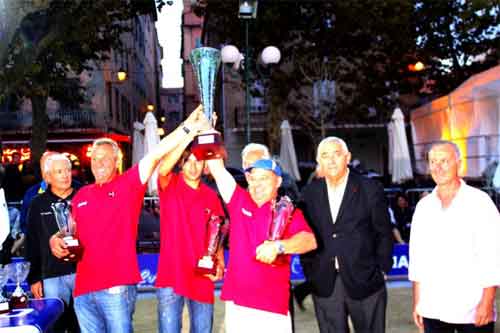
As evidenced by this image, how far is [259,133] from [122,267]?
21.9 meters

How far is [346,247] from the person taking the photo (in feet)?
12.2

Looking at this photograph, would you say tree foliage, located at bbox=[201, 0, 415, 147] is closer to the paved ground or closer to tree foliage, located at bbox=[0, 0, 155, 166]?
tree foliage, located at bbox=[0, 0, 155, 166]

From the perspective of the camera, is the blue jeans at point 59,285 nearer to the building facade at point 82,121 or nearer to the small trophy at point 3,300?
the small trophy at point 3,300

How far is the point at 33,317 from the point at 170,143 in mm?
1273

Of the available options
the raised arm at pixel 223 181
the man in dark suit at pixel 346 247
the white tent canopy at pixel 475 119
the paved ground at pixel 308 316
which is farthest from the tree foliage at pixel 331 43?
the raised arm at pixel 223 181

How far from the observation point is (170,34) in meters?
4.04

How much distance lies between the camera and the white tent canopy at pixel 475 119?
10.8 m

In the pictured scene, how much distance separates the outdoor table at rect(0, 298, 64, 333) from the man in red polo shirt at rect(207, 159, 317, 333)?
103cm

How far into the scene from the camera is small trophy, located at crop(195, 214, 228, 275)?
3494mm

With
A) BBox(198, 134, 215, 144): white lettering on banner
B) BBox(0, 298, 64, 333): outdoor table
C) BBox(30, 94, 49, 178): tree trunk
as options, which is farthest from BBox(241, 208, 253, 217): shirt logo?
BBox(30, 94, 49, 178): tree trunk

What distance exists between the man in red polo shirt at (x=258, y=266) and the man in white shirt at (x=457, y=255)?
79 centimetres

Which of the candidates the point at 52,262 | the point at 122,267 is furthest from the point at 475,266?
the point at 52,262

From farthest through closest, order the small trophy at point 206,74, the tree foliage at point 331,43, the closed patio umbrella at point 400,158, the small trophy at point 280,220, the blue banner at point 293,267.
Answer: the tree foliage at point 331,43
the closed patio umbrella at point 400,158
the blue banner at point 293,267
the small trophy at point 206,74
the small trophy at point 280,220

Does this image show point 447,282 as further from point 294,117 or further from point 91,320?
point 294,117
